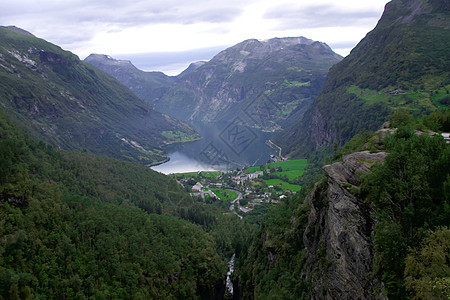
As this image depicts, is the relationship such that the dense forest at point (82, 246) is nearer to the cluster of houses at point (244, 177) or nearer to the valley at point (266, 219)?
the valley at point (266, 219)

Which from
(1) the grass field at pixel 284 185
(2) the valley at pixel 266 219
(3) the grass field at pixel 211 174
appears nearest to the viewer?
(2) the valley at pixel 266 219

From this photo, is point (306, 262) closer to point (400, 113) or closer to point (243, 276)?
point (400, 113)

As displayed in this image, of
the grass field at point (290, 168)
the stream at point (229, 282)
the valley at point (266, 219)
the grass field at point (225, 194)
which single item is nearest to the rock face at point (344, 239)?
the valley at point (266, 219)

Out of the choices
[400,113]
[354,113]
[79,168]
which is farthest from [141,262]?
[354,113]

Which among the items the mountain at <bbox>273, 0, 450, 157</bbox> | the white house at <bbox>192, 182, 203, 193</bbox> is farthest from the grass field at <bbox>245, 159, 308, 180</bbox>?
the white house at <bbox>192, 182, 203, 193</bbox>

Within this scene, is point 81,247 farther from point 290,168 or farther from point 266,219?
point 290,168

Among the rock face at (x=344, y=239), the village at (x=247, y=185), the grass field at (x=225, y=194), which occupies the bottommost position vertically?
the grass field at (x=225, y=194)
